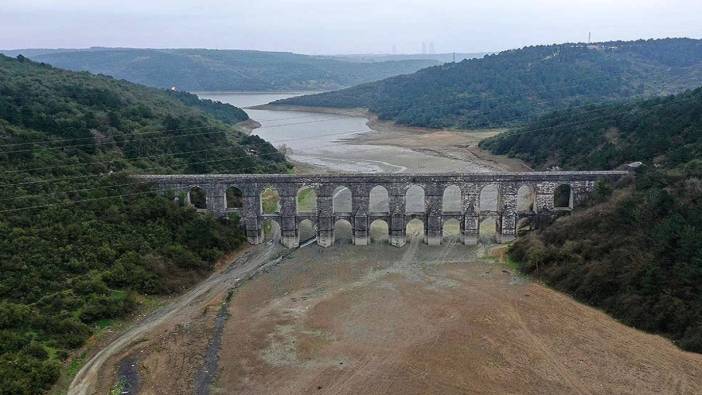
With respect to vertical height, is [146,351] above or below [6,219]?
below

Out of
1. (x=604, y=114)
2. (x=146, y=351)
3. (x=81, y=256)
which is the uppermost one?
(x=604, y=114)

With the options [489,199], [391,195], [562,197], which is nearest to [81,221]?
[391,195]

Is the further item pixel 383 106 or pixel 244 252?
pixel 383 106

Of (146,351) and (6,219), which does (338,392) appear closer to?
(146,351)

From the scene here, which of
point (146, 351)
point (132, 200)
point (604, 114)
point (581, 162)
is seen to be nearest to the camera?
point (146, 351)

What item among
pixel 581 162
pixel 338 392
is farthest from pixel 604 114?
pixel 338 392

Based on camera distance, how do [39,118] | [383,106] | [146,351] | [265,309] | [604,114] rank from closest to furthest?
[146,351] → [265,309] → [39,118] → [604,114] → [383,106]

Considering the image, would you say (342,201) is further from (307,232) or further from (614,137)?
(614,137)
